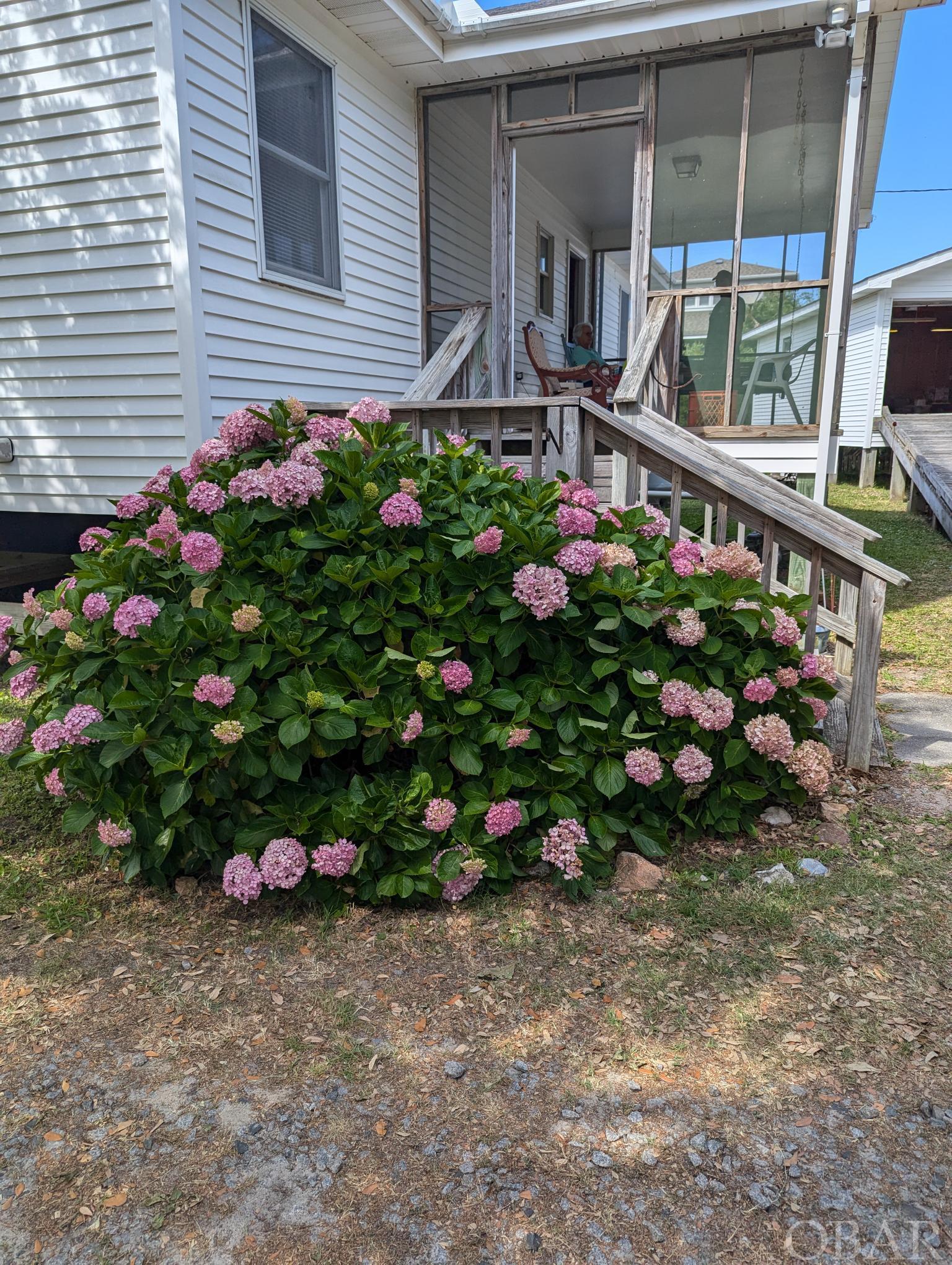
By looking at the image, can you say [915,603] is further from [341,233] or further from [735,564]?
[341,233]

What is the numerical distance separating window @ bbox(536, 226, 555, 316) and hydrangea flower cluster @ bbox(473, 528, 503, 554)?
8991 mm

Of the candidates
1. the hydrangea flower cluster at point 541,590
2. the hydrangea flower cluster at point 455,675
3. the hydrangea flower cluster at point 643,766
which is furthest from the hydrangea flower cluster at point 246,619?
the hydrangea flower cluster at point 643,766

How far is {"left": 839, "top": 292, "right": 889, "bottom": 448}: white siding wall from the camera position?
664 inches

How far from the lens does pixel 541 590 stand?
2611mm

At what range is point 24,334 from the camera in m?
5.22

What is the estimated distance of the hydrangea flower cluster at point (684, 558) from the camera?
299 centimetres

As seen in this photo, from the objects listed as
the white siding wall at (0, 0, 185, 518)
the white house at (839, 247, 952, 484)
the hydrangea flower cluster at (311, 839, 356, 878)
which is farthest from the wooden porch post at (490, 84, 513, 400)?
the white house at (839, 247, 952, 484)

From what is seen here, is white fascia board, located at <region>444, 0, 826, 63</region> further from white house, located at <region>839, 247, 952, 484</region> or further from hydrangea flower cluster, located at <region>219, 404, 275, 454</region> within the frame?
white house, located at <region>839, 247, 952, 484</region>

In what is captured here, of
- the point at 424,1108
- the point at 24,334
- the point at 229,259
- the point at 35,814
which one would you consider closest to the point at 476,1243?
the point at 424,1108

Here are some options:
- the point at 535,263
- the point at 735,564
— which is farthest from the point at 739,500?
the point at 535,263

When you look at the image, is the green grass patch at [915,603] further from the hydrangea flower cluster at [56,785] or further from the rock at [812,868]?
the hydrangea flower cluster at [56,785]

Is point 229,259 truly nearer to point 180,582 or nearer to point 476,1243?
point 180,582

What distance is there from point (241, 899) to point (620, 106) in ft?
22.1

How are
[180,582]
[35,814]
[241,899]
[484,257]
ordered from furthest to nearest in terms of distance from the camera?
[484,257], [35,814], [180,582], [241,899]
